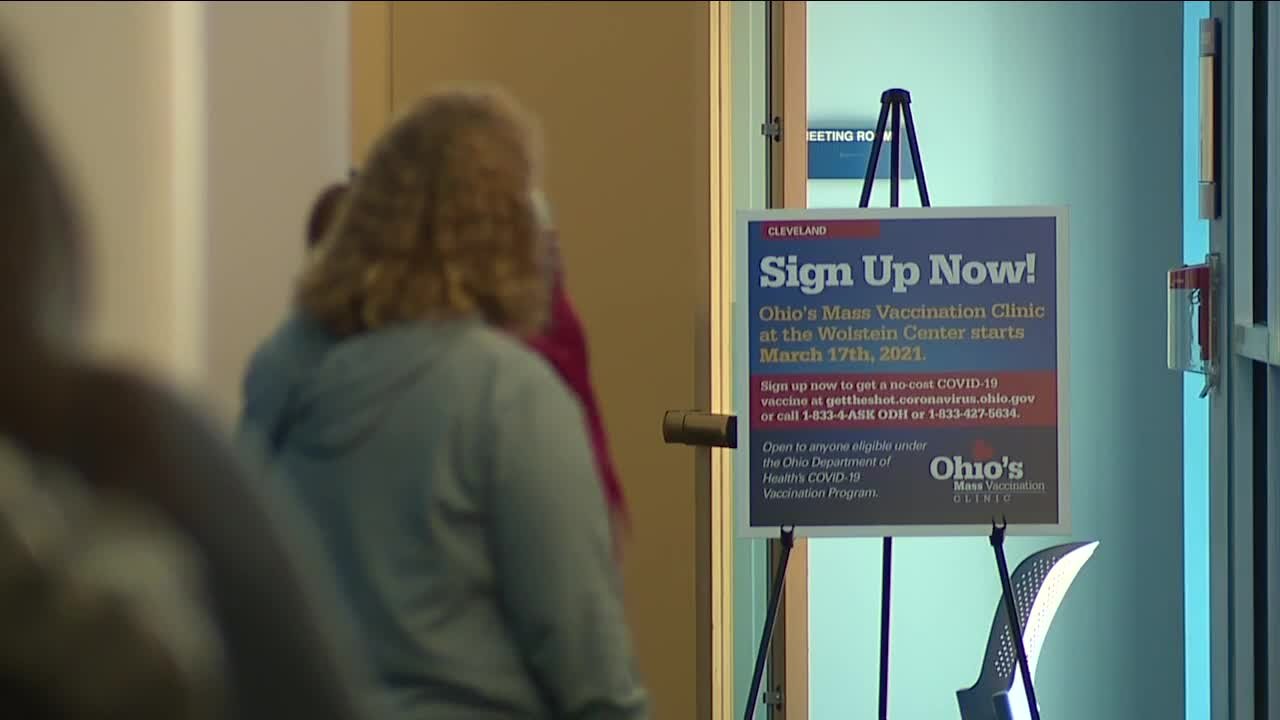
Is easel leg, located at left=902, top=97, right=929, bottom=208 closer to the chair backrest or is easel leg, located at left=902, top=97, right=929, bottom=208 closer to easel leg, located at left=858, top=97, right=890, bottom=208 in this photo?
easel leg, located at left=858, top=97, right=890, bottom=208

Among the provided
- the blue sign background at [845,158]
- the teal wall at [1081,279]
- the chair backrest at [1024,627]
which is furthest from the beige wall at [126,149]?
the teal wall at [1081,279]

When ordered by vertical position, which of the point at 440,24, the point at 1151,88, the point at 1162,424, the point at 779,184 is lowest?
the point at 1162,424

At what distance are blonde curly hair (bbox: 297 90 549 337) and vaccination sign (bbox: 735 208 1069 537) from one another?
1524mm

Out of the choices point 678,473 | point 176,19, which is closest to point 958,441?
point 678,473

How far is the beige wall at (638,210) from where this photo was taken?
567mm

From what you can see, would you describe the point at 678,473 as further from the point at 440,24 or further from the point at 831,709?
the point at 831,709

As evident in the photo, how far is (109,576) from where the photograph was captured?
0.98 feet

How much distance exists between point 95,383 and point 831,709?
3.34m

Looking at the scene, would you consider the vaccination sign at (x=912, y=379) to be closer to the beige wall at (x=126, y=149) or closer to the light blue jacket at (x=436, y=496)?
the light blue jacket at (x=436, y=496)

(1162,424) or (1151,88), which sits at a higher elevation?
(1151,88)

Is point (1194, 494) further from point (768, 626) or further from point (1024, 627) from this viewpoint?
point (768, 626)

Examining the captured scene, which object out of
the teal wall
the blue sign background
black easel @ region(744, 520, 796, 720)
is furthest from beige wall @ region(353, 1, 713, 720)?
the teal wall

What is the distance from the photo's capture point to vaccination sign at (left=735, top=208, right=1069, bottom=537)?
207 centimetres

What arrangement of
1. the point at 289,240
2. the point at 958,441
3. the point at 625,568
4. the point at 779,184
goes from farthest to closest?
the point at 779,184 < the point at 958,441 < the point at 625,568 < the point at 289,240
